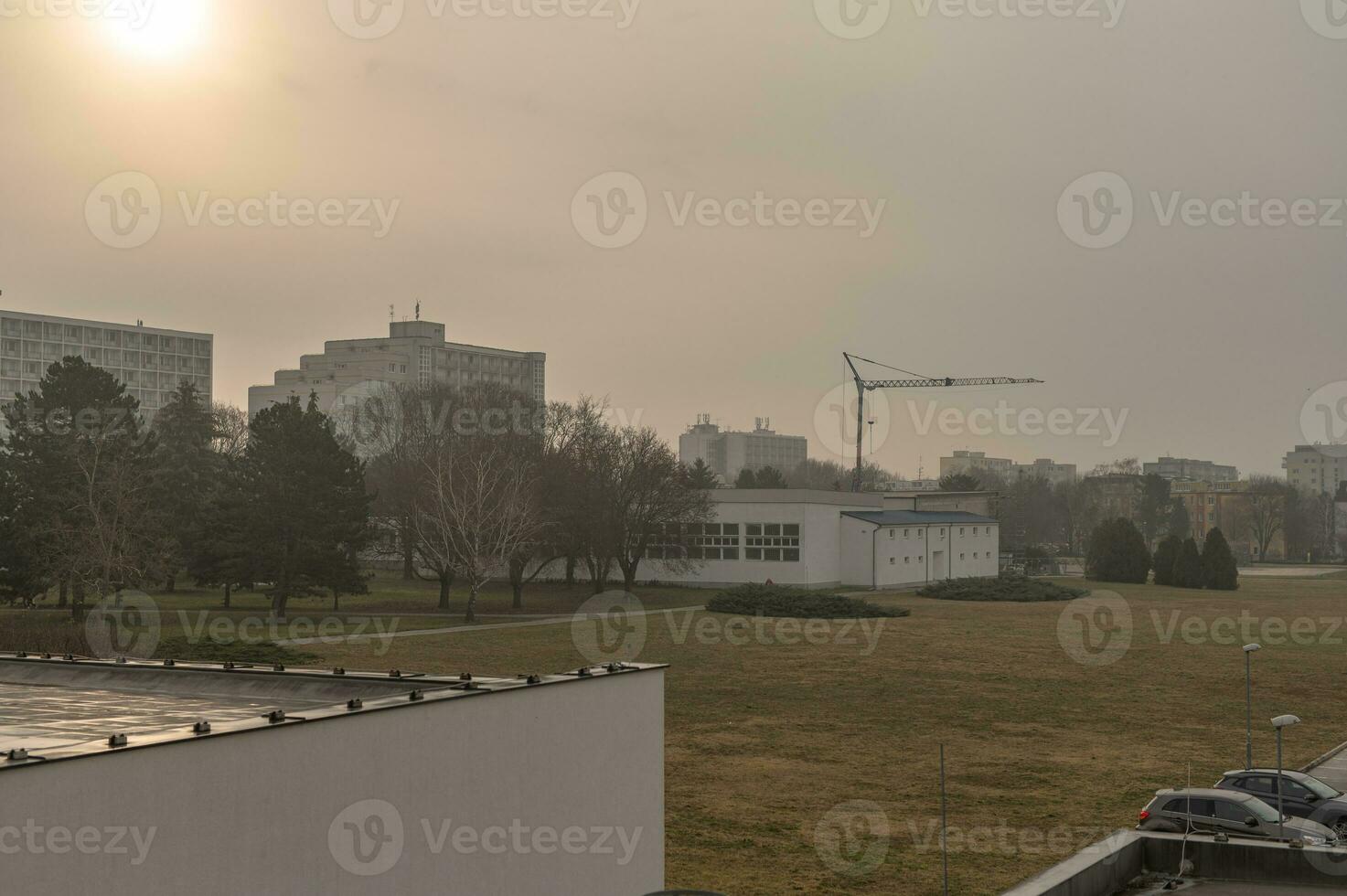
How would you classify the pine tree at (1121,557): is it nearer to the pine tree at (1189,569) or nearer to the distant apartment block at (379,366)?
the pine tree at (1189,569)

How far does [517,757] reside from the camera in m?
12.2

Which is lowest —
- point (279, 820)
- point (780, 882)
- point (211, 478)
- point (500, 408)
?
point (780, 882)

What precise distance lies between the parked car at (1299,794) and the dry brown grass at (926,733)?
1687mm

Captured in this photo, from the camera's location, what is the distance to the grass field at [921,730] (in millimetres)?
18047

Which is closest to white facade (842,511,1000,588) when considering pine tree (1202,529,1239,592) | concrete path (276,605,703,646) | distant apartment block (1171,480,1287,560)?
pine tree (1202,529,1239,592)

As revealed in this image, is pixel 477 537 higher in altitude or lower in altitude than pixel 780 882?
higher

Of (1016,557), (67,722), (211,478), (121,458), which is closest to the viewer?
(67,722)

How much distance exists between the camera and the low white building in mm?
64750

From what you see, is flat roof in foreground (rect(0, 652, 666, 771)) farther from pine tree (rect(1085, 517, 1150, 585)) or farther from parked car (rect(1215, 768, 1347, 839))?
pine tree (rect(1085, 517, 1150, 585))

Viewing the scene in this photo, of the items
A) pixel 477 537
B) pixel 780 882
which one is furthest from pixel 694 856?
pixel 477 537

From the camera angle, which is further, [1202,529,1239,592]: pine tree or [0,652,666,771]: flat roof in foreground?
[1202,529,1239,592]: pine tree

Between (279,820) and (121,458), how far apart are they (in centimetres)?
4086

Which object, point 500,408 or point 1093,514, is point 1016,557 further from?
point 500,408

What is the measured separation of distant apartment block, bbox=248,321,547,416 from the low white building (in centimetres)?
8747
